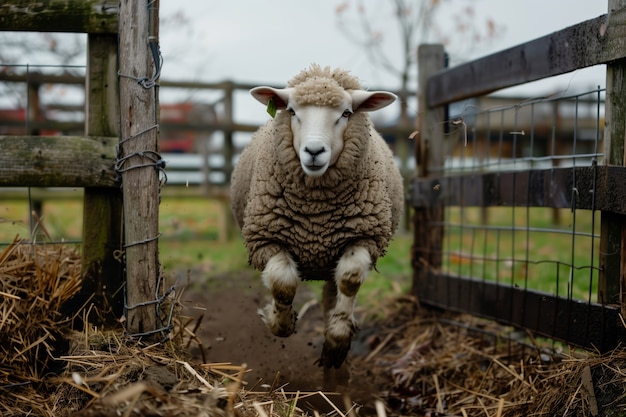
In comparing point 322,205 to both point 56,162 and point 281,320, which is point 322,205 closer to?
point 281,320

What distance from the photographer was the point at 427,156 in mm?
5473

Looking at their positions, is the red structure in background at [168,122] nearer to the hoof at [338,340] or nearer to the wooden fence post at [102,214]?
the wooden fence post at [102,214]

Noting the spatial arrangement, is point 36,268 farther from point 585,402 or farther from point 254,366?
point 585,402

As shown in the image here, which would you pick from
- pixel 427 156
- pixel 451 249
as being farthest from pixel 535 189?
pixel 451 249

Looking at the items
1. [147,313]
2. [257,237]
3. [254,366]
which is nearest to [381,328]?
[254,366]

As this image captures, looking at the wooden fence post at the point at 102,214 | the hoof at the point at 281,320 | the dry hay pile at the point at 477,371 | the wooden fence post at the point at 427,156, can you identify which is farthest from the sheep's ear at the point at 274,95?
the wooden fence post at the point at 427,156

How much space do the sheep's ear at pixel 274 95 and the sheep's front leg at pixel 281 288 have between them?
89 cm

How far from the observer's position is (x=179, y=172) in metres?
10.8

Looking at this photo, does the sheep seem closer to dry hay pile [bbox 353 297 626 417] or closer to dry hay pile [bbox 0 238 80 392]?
dry hay pile [bbox 353 297 626 417]

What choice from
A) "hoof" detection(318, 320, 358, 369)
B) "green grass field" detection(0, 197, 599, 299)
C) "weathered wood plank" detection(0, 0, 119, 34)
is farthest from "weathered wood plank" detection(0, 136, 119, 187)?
"hoof" detection(318, 320, 358, 369)

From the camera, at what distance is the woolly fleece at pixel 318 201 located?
357 cm

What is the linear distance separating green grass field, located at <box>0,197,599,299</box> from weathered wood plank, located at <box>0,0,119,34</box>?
112 centimetres

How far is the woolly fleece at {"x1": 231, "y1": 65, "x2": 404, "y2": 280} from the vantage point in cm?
357

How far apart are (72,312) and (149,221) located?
0.69 m
